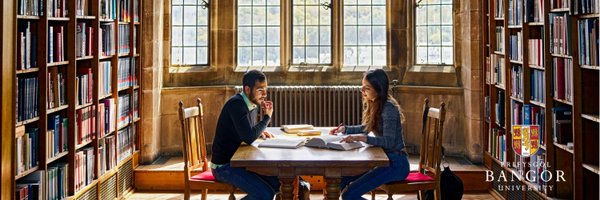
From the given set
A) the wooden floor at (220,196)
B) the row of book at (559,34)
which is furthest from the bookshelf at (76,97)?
the row of book at (559,34)

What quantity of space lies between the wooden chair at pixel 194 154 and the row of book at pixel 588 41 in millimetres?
2353

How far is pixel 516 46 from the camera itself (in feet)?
18.2

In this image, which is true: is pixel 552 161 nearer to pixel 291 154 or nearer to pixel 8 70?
pixel 291 154

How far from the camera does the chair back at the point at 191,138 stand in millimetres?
4574

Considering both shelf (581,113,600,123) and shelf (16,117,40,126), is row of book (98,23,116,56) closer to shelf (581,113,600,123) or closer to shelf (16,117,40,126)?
shelf (16,117,40,126)

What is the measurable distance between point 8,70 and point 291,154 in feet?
5.47

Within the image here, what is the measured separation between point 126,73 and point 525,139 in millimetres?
3587

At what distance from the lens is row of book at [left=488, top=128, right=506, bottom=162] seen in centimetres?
596

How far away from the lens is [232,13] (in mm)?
7648

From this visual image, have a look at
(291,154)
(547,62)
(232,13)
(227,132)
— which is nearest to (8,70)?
(227,132)

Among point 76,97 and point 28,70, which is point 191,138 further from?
point 28,70

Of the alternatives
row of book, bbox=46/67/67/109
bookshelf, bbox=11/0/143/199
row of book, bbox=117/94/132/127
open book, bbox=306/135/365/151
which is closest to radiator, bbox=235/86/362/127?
row of book, bbox=117/94/132/127

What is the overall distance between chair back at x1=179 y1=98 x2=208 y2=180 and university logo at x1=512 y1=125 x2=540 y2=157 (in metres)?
2.47

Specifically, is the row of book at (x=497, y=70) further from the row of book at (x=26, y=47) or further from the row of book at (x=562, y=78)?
the row of book at (x=26, y=47)
